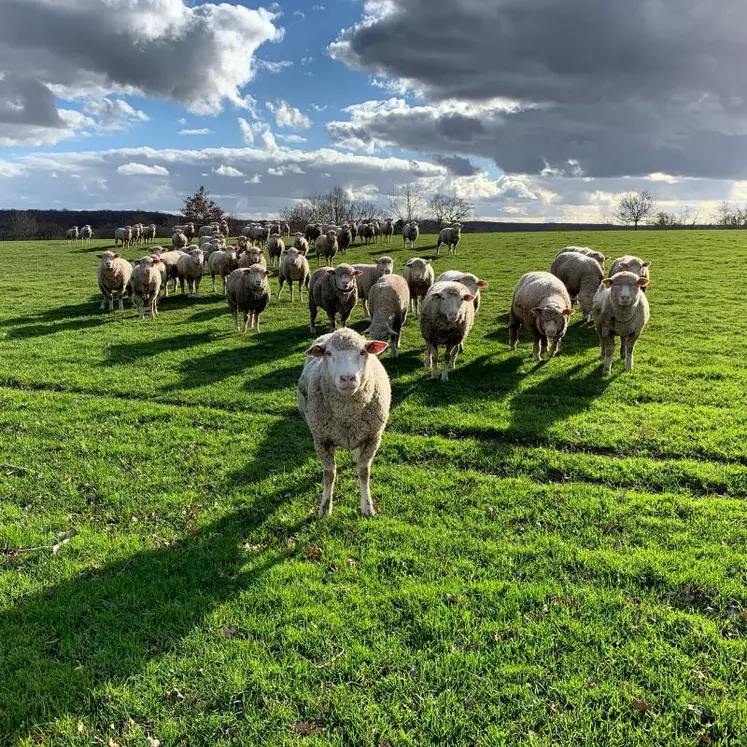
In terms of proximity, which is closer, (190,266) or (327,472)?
(327,472)

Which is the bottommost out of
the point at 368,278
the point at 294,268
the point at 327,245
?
the point at 368,278

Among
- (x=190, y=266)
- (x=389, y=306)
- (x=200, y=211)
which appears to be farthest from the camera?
(x=200, y=211)

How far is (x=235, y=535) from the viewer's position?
6.19 m

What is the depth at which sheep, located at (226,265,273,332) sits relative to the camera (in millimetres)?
16516

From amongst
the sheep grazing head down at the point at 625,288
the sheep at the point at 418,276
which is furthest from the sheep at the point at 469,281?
the sheep grazing head down at the point at 625,288

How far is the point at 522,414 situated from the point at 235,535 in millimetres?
5810

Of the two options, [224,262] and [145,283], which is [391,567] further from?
[224,262]

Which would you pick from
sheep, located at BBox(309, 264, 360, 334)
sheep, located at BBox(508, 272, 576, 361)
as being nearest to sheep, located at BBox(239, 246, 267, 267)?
sheep, located at BBox(309, 264, 360, 334)

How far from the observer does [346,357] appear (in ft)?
A: 19.1

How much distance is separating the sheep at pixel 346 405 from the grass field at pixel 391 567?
58 cm

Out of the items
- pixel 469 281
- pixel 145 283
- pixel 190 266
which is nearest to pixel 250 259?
pixel 190 266

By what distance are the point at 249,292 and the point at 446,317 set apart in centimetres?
829

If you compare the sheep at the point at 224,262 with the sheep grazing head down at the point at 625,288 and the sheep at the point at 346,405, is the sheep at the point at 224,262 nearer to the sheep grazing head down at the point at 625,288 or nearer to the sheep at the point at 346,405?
the sheep grazing head down at the point at 625,288

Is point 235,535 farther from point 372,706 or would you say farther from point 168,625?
point 372,706
